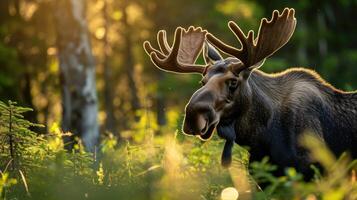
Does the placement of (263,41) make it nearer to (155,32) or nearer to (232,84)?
(232,84)

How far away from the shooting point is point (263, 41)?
9539mm

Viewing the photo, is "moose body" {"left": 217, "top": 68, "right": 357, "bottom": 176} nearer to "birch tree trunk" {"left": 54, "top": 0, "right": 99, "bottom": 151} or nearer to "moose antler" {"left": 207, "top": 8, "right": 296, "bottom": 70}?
"moose antler" {"left": 207, "top": 8, "right": 296, "bottom": 70}

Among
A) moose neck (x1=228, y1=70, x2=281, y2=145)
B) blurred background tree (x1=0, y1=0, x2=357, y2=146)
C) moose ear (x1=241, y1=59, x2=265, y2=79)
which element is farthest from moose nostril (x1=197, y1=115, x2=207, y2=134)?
blurred background tree (x1=0, y1=0, x2=357, y2=146)

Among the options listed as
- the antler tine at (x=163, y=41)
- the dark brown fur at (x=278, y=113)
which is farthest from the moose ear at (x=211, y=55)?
the antler tine at (x=163, y=41)

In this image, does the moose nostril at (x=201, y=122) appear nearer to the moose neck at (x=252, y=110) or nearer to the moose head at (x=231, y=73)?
the moose head at (x=231, y=73)

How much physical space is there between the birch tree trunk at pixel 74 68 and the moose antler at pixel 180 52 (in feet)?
25.3

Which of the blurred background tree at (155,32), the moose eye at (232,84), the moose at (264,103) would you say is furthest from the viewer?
the blurred background tree at (155,32)

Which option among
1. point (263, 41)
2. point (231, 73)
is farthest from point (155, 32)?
point (231, 73)

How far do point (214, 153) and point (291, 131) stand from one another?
164cm

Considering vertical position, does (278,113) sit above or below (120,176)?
above

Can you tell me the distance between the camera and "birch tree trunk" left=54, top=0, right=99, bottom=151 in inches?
716

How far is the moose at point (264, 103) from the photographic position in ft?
30.2

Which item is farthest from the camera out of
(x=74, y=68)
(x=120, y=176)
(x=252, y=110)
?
(x=74, y=68)

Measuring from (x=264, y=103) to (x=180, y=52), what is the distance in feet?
4.18
